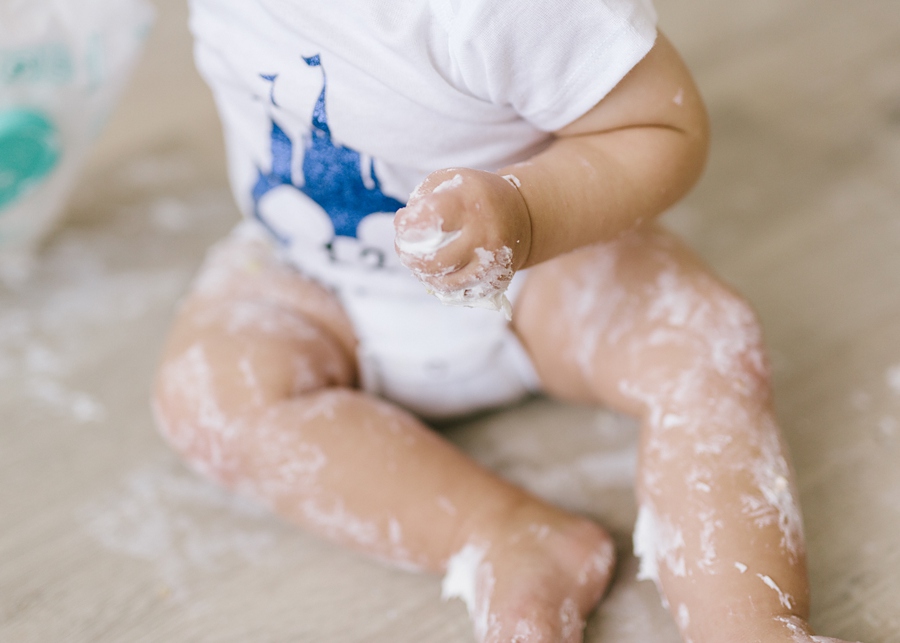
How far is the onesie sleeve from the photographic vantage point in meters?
0.55

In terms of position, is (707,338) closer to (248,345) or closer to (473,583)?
(473,583)

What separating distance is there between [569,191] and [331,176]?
8.2 inches

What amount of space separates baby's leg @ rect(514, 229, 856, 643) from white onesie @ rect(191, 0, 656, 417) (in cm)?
5

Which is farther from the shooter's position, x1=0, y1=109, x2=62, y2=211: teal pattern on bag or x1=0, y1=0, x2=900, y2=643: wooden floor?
x1=0, y1=109, x2=62, y2=211: teal pattern on bag

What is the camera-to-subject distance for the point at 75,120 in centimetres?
88

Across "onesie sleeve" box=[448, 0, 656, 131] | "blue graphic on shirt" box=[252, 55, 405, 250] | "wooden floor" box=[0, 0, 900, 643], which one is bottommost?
"wooden floor" box=[0, 0, 900, 643]

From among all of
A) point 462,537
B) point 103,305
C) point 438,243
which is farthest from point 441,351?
point 103,305

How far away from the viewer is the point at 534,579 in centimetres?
59

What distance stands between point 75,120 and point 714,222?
691 millimetres

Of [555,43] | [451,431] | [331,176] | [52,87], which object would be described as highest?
[555,43]

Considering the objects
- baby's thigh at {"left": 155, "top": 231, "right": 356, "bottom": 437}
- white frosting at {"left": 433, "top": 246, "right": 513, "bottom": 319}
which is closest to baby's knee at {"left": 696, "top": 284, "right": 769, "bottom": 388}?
white frosting at {"left": 433, "top": 246, "right": 513, "bottom": 319}

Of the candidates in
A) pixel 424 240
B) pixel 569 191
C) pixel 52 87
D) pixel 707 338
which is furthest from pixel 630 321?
pixel 52 87

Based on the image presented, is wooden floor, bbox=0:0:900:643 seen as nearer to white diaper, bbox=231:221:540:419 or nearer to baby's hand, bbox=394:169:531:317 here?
white diaper, bbox=231:221:540:419

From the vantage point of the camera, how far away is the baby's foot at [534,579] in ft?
1.87
